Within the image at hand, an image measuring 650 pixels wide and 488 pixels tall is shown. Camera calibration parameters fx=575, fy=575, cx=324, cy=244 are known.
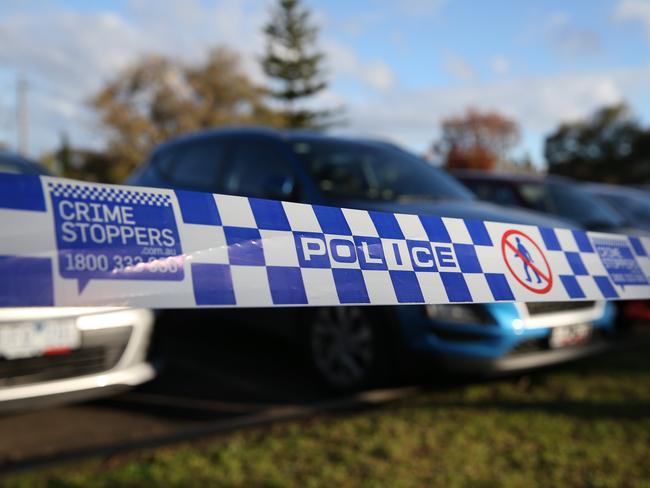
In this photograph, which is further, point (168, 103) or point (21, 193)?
point (168, 103)

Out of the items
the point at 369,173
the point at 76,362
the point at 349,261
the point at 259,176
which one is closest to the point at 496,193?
the point at 369,173

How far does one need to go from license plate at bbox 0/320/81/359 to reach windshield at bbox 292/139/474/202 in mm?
1504

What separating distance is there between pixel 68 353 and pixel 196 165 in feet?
6.22

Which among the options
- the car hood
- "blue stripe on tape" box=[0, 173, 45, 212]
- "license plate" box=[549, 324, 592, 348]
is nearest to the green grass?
"license plate" box=[549, 324, 592, 348]

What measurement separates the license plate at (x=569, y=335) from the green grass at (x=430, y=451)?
365mm

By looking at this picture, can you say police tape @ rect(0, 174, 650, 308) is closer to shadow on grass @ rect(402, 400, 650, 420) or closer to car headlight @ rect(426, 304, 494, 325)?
car headlight @ rect(426, 304, 494, 325)

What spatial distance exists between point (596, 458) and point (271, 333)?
6.83ft

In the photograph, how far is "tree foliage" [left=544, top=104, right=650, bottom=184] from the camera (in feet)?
158

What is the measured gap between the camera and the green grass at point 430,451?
2.45 m

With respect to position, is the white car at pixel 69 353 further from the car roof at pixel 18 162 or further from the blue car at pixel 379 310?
the car roof at pixel 18 162

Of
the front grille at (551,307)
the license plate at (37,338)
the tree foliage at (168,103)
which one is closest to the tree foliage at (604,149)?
the tree foliage at (168,103)

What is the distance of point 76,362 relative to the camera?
2.71 m

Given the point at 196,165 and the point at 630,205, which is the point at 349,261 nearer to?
the point at 196,165

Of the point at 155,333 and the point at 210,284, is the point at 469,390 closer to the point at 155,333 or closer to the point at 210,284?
the point at 155,333
